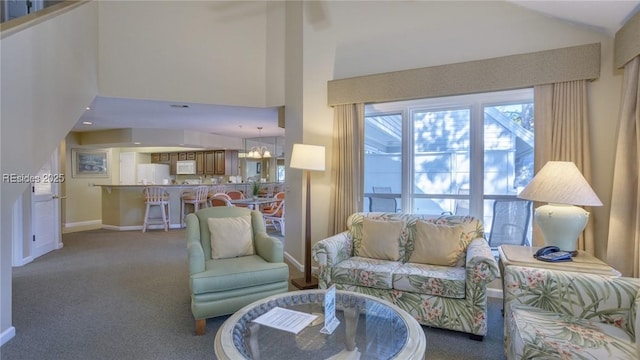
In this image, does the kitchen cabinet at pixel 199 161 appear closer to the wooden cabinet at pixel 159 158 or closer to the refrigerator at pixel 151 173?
the refrigerator at pixel 151 173

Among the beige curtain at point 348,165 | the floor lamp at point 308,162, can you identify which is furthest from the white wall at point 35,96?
the beige curtain at point 348,165

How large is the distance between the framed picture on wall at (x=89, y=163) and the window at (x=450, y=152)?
799 cm

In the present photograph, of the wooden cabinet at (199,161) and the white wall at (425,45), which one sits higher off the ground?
the white wall at (425,45)

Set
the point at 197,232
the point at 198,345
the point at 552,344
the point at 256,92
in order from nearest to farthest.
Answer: the point at 552,344
the point at 198,345
the point at 197,232
the point at 256,92

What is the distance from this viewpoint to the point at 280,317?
1867mm

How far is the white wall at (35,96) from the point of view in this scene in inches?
93.4

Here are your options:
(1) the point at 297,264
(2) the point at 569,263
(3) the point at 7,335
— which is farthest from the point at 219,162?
(2) the point at 569,263

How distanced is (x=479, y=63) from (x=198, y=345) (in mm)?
3539

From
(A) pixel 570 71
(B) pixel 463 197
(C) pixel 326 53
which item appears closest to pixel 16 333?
(C) pixel 326 53

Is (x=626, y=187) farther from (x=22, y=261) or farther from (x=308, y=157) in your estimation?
(x=22, y=261)

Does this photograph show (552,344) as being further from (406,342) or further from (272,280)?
(272,280)

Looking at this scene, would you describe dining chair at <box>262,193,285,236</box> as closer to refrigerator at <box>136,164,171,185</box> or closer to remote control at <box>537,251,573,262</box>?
refrigerator at <box>136,164,171,185</box>

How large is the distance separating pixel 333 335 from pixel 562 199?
1.89 meters

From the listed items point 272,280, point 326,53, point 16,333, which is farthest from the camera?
point 326,53
